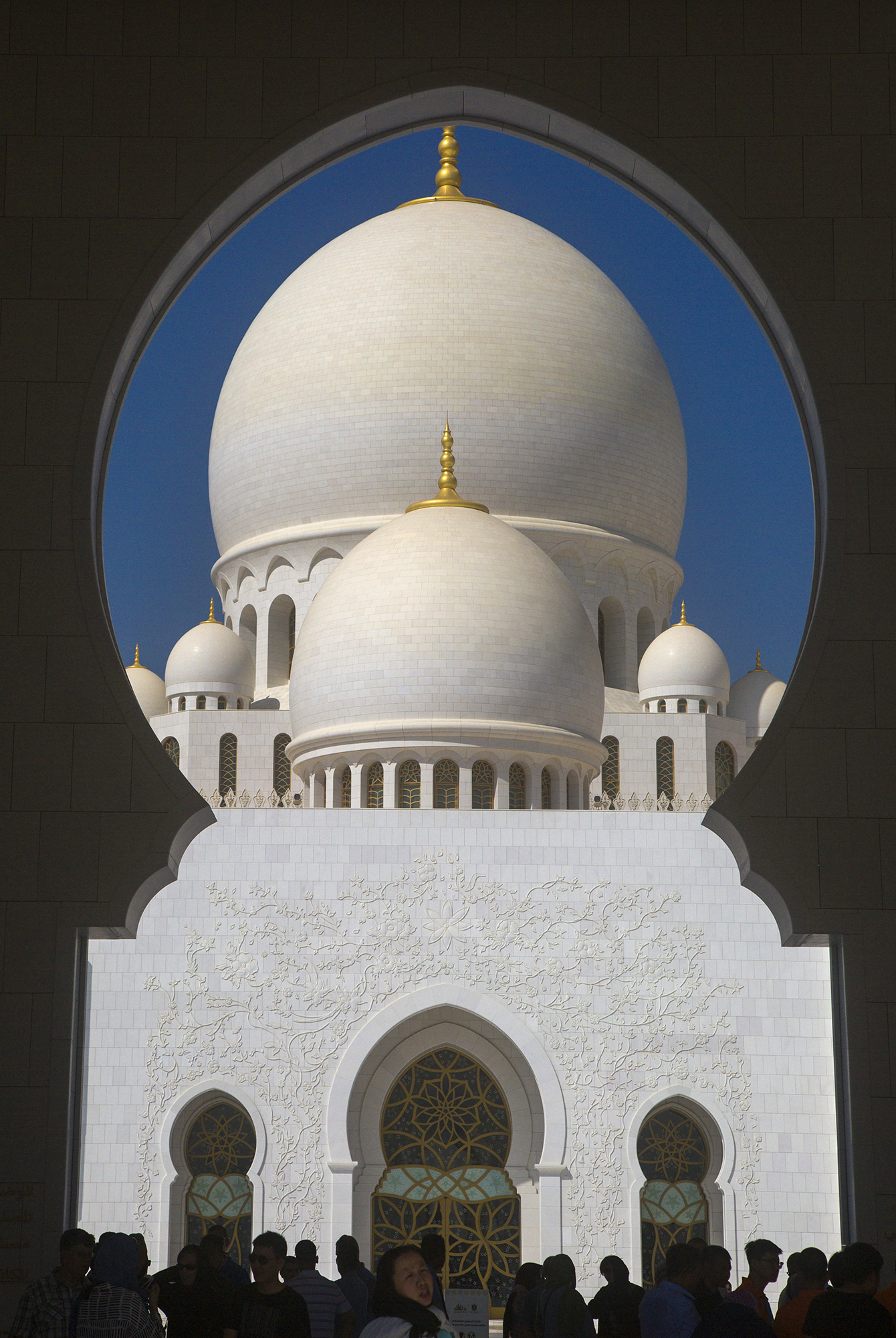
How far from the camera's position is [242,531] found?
1016 inches

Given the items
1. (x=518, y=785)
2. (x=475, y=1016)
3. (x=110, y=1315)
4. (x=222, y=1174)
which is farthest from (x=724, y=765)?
(x=110, y=1315)

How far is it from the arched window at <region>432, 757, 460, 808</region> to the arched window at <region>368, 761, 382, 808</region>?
0.69 meters

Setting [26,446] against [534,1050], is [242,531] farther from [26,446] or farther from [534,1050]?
[26,446]

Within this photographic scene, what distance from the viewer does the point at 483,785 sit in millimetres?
19438

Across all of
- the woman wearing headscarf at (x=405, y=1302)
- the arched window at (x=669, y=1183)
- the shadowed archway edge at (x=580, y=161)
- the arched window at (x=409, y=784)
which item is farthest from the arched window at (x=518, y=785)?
the woman wearing headscarf at (x=405, y=1302)

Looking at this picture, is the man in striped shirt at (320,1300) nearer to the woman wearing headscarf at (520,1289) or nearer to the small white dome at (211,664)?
the woman wearing headscarf at (520,1289)

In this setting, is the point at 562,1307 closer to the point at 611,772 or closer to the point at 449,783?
the point at 449,783

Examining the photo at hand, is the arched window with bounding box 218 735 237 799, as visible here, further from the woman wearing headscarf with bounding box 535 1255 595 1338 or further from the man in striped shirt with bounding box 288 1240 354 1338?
the man in striped shirt with bounding box 288 1240 354 1338

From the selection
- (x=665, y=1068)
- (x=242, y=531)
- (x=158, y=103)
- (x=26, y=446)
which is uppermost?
(x=242, y=531)

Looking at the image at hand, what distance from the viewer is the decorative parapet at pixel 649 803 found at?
20969 mm

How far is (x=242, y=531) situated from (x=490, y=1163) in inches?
494

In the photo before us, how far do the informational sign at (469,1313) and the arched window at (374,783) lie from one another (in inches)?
502

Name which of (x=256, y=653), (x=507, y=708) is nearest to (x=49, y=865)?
(x=507, y=708)

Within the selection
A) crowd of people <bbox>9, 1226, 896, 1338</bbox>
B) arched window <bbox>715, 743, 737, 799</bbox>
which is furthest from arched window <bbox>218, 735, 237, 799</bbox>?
crowd of people <bbox>9, 1226, 896, 1338</bbox>
